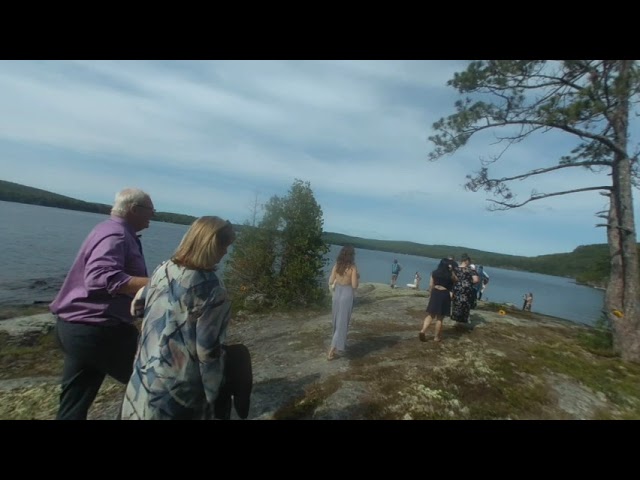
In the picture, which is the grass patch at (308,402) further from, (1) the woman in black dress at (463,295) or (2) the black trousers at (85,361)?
(1) the woman in black dress at (463,295)

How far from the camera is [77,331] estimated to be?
2.99 m

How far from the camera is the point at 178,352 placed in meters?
2.46

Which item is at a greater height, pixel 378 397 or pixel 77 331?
pixel 77 331

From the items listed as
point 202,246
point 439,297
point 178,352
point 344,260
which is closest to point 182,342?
point 178,352

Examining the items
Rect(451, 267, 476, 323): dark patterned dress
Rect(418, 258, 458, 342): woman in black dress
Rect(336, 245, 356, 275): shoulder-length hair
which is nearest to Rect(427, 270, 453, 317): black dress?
Rect(418, 258, 458, 342): woman in black dress

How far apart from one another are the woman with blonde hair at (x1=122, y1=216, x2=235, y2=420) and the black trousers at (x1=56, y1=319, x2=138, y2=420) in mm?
673

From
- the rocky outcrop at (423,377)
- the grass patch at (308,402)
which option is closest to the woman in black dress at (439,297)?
the rocky outcrop at (423,377)

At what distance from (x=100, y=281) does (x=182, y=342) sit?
3.36 ft

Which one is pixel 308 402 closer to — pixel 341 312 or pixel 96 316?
pixel 341 312

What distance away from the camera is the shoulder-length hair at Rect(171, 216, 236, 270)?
2.55 m

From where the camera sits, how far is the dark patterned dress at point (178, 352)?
2.45m
